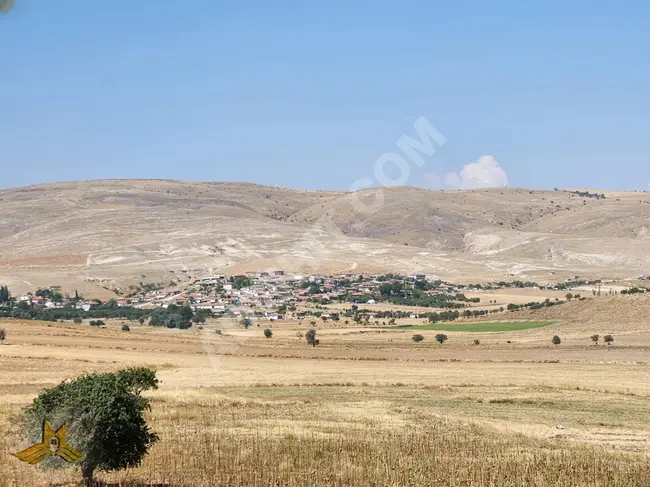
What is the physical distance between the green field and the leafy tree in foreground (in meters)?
74.1

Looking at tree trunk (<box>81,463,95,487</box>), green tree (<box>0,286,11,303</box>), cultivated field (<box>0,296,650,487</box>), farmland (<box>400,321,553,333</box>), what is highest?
green tree (<box>0,286,11,303</box>)

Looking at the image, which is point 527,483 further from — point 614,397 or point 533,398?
point 614,397

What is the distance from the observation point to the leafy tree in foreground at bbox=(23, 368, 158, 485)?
1351 cm

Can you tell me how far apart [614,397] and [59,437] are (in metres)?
27.8

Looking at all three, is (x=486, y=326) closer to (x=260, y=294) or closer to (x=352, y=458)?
(x=260, y=294)

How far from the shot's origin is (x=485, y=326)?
90.1 meters

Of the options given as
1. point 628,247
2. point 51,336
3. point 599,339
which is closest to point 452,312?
point 599,339

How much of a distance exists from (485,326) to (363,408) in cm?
6440

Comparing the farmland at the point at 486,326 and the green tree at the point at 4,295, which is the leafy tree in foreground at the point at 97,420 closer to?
the farmland at the point at 486,326

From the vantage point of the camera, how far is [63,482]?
14.2 metres

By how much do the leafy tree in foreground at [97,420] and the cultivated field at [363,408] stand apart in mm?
741

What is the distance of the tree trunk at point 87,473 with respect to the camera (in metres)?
13.7
